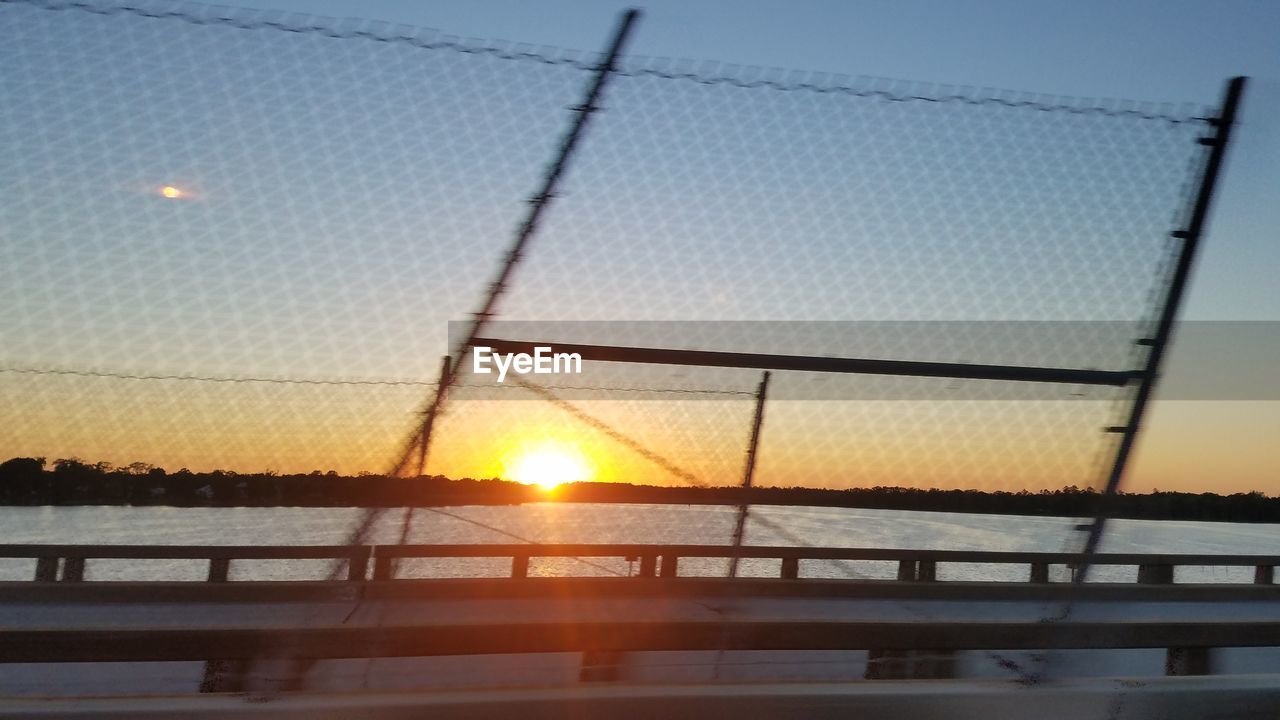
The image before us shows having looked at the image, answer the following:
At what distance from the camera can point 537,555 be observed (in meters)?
6.06

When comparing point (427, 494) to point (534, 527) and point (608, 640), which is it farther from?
point (608, 640)

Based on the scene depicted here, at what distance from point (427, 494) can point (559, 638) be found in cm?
105

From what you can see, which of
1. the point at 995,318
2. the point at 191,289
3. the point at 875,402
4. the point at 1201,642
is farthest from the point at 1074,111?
the point at 191,289

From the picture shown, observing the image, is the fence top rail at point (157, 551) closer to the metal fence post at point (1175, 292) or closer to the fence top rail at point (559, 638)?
the fence top rail at point (559, 638)

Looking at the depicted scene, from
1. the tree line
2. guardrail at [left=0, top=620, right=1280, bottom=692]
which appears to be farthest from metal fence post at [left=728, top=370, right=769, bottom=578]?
guardrail at [left=0, top=620, right=1280, bottom=692]

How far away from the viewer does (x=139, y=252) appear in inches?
121

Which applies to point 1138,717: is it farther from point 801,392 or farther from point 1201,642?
point 801,392

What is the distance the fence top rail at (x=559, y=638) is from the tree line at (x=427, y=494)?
1.85 ft

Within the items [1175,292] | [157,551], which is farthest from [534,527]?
[1175,292]

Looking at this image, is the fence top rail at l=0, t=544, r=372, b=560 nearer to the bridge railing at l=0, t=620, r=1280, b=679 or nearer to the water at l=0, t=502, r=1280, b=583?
the water at l=0, t=502, r=1280, b=583

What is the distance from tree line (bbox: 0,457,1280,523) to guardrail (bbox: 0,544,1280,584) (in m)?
0.27

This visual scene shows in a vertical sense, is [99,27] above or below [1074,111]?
below

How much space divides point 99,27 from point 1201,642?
4251 millimetres

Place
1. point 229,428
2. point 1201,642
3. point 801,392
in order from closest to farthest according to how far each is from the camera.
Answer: point 229,428 < point 1201,642 < point 801,392
